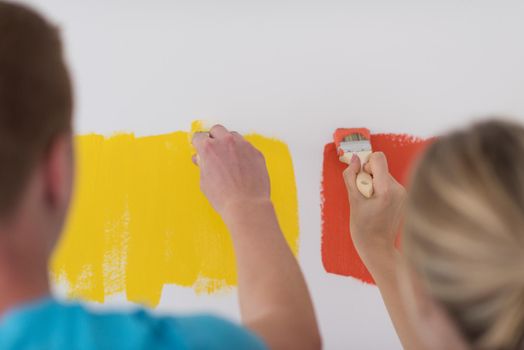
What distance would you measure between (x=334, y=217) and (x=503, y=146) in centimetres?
50

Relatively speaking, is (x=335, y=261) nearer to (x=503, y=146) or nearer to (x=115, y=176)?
(x=115, y=176)

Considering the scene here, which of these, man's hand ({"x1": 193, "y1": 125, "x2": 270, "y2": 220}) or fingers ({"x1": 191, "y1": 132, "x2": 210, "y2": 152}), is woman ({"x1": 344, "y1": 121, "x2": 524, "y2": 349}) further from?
fingers ({"x1": 191, "y1": 132, "x2": 210, "y2": 152})

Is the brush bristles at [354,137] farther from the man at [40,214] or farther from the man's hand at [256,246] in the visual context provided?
the man at [40,214]

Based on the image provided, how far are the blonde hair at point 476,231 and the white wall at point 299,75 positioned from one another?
0.48 meters

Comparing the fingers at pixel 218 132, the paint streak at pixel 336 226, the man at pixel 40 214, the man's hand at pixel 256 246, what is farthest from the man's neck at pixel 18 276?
the paint streak at pixel 336 226

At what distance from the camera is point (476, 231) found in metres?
0.47

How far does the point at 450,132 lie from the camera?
53 centimetres

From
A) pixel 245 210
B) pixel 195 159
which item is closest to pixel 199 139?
pixel 195 159

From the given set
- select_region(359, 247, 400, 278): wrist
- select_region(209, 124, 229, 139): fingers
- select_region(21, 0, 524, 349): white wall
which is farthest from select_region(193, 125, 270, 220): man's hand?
select_region(359, 247, 400, 278): wrist

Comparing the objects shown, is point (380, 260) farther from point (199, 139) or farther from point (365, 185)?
point (199, 139)

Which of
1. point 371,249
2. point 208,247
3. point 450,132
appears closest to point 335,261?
point 371,249

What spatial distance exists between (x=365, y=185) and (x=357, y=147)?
0.07 m

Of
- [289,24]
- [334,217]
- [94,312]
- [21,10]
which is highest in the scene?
[289,24]

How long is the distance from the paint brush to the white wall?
0.02 metres
